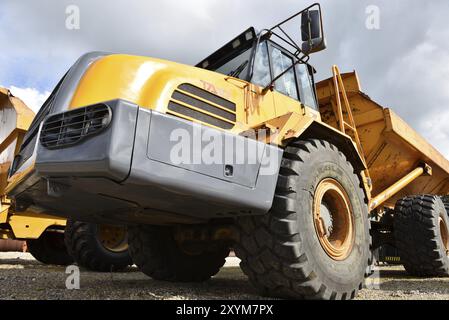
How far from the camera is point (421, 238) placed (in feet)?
19.2

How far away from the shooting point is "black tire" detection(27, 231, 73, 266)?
8023mm

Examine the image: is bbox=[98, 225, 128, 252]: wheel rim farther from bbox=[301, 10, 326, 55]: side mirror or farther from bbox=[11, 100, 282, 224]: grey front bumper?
bbox=[301, 10, 326, 55]: side mirror

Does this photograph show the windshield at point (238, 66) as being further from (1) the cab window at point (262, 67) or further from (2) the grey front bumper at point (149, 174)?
(2) the grey front bumper at point (149, 174)

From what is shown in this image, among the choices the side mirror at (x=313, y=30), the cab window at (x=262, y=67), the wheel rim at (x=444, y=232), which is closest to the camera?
the side mirror at (x=313, y=30)

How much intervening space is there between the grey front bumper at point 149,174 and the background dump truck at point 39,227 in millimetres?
2936

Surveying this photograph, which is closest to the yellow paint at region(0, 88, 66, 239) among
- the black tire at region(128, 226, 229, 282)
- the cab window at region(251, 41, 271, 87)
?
the black tire at region(128, 226, 229, 282)

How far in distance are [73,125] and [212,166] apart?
3.04ft

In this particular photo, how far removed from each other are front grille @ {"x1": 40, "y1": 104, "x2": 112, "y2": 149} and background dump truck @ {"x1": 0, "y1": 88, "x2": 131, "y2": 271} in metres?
3.55

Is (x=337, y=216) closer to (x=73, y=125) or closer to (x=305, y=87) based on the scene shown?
(x=305, y=87)

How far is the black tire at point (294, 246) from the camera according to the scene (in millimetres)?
3031

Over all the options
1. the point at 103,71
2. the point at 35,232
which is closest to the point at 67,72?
the point at 103,71

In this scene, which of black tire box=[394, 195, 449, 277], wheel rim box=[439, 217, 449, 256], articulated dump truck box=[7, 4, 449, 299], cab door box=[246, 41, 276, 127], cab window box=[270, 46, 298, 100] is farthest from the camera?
wheel rim box=[439, 217, 449, 256]

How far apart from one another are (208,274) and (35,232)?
3.53 metres

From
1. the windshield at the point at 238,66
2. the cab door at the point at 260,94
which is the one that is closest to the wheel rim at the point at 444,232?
the cab door at the point at 260,94
